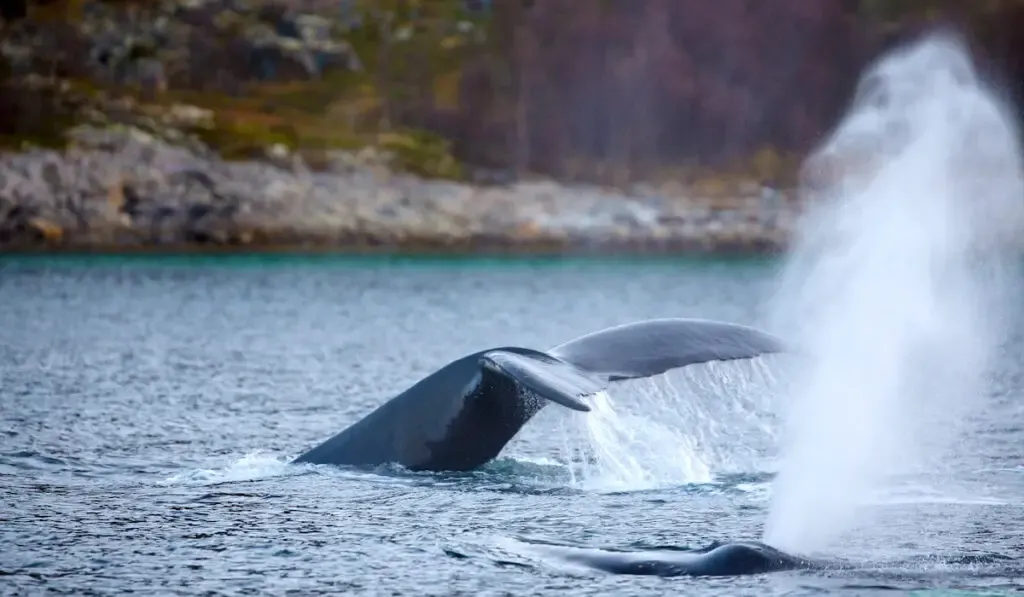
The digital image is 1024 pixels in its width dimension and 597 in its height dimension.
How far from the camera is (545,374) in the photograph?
11023mm

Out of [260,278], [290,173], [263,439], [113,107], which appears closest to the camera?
[263,439]

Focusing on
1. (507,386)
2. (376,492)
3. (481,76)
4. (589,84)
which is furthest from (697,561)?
(589,84)

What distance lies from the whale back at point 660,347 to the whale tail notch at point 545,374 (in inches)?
7.1

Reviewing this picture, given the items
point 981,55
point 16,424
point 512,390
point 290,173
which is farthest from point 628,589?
point 981,55

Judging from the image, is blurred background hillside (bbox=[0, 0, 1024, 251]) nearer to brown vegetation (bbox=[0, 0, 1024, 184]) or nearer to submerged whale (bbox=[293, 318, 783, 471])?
brown vegetation (bbox=[0, 0, 1024, 184])

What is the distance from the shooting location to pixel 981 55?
10031 centimetres

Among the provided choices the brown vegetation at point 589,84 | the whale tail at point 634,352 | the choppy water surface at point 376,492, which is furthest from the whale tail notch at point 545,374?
the brown vegetation at point 589,84

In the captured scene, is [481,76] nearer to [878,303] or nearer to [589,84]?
[589,84]

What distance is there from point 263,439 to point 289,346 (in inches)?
564

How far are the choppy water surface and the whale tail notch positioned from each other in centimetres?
70

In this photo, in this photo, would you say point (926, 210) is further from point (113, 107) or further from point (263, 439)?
point (113, 107)

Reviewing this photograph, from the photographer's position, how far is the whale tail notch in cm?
1053

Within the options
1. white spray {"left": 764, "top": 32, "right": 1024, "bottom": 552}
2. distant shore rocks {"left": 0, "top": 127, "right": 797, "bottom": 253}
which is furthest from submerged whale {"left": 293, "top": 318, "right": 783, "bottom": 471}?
distant shore rocks {"left": 0, "top": 127, "right": 797, "bottom": 253}

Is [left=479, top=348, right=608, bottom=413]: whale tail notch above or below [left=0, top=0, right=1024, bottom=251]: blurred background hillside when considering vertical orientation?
below
